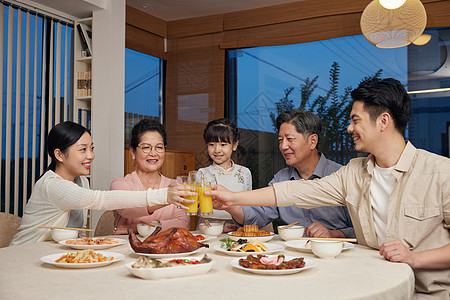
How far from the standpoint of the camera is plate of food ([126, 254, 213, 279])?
1312 millimetres

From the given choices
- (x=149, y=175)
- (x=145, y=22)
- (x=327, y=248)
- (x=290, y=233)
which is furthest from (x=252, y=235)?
(x=145, y=22)

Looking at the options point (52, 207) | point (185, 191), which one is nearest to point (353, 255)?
point (185, 191)

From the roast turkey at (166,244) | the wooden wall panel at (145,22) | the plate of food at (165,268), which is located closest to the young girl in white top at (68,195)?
the roast turkey at (166,244)

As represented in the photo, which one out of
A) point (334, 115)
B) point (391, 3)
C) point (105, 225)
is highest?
point (391, 3)

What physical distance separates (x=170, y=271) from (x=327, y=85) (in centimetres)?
434

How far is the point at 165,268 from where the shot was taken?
1.31 meters

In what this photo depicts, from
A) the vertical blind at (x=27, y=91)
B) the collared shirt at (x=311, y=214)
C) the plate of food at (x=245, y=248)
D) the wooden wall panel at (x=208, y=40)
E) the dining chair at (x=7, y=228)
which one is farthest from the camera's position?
the wooden wall panel at (x=208, y=40)

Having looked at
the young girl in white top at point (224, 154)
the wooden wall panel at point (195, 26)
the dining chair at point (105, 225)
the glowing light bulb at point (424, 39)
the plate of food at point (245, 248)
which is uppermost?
the wooden wall panel at point (195, 26)

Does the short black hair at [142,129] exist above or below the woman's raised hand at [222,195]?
above

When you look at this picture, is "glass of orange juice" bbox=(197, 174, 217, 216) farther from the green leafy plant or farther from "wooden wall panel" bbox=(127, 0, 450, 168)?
"wooden wall panel" bbox=(127, 0, 450, 168)

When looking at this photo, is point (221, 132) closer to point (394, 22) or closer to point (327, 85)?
point (394, 22)

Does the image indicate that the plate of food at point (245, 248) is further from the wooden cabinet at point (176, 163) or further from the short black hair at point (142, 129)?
the wooden cabinet at point (176, 163)

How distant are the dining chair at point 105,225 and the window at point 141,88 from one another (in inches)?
114

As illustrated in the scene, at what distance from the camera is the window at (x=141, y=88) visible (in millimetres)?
5781
